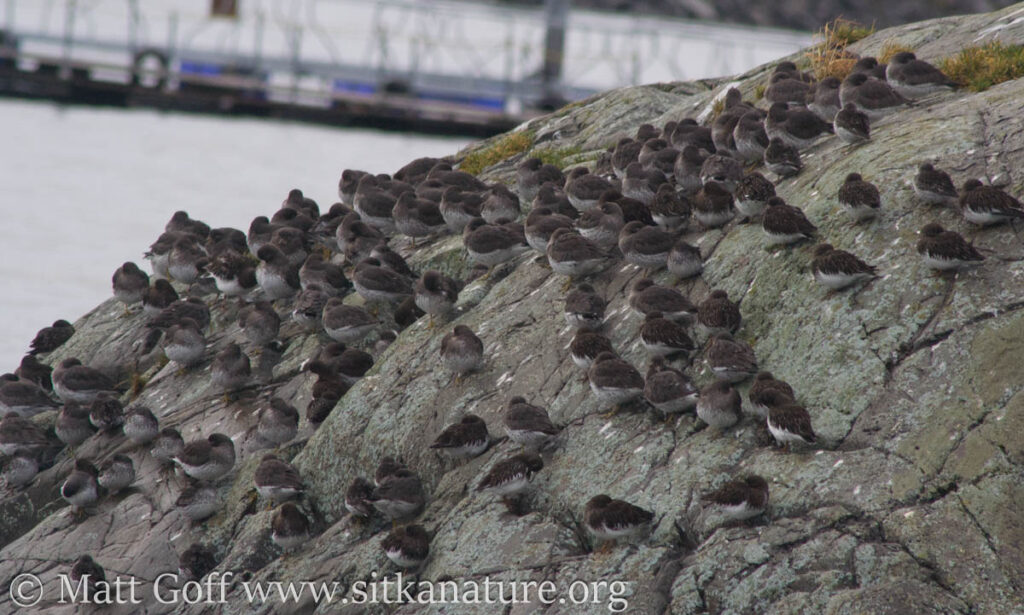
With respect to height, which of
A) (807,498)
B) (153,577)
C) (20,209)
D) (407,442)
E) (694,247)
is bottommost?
(20,209)

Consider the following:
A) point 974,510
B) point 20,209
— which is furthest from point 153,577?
point 20,209

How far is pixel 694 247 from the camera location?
13.5 metres

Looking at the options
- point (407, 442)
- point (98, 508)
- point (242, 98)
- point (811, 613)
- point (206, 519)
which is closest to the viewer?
point (811, 613)

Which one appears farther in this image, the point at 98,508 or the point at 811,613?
the point at 98,508

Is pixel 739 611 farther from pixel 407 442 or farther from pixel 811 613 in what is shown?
pixel 407 442

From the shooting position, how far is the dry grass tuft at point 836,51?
18125 mm

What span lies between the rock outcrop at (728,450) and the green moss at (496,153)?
17.6 ft

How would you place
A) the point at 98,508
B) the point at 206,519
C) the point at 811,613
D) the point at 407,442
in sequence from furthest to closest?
the point at 98,508 < the point at 206,519 < the point at 407,442 < the point at 811,613

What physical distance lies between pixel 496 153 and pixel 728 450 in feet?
42.0

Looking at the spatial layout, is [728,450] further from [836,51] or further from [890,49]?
[836,51]

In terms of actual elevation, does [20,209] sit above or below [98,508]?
below

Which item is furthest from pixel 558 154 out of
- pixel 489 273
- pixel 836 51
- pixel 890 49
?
pixel 890 49

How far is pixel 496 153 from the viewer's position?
74.0ft

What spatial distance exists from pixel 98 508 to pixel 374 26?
54.3m
